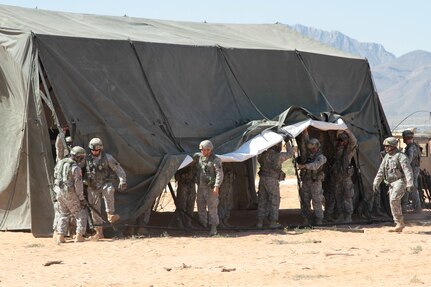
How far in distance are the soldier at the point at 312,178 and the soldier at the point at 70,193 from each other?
14.0ft

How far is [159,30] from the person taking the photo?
62.5ft

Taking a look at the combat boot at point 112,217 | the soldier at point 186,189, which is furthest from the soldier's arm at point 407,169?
the combat boot at point 112,217

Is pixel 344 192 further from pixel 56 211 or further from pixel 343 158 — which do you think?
pixel 56 211

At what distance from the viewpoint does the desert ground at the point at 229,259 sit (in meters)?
11.8

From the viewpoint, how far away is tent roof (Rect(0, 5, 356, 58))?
54.6 ft

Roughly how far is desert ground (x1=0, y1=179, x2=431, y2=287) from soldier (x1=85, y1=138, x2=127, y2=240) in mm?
378

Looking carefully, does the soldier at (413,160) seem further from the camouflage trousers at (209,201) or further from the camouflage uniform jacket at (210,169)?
the camouflage uniform jacket at (210,169)

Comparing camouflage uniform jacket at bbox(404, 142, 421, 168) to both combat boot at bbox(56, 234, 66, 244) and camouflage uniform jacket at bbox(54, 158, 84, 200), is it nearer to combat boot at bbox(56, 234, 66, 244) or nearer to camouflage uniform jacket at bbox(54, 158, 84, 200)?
camouflage uniform jacket at bbox(54, 158, 84, 200)

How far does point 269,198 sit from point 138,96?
110 inches

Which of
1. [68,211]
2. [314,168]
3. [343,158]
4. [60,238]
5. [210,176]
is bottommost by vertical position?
[60,238]

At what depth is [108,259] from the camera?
13.4 metres

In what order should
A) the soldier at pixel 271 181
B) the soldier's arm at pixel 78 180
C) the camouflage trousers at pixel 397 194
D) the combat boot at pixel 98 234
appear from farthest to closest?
the soldier at pixel 271 181 < the camouflage trousers at pixel 397 194 < the combat boot at pixel 98 234 < the soldier's arm at pixel 78 180

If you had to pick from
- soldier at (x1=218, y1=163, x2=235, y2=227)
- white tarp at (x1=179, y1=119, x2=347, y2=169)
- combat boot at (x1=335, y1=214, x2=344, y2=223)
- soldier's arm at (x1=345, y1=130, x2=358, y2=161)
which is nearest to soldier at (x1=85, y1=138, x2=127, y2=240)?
Result: white tarp at (x1=179, y1=119, x2=347, y2=169)

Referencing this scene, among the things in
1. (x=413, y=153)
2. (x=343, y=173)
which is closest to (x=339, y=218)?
(x=343, y=173)
